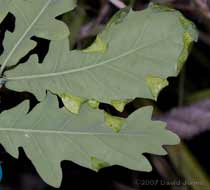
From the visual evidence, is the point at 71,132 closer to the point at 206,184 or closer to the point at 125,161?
the point at 125,161

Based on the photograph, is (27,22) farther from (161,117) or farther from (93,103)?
(161,117)

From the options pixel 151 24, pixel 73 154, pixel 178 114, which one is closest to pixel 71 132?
pixel 73 154

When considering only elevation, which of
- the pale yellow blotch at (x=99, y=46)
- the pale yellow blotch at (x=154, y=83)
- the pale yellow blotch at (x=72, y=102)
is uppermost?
the pale yellow blotch at (x=99, y=46)

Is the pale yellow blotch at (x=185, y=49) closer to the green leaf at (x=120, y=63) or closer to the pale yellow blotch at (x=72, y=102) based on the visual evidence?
the green leaf at (x=120, y=63)

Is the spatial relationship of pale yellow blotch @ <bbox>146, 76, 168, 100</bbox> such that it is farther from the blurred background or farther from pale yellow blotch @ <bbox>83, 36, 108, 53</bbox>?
the blurred background

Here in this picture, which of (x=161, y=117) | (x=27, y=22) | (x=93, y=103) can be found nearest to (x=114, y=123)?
(x=93, y=103)

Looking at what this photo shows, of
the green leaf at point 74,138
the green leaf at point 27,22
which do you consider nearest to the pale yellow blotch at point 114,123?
the green leaf at point 74,138
